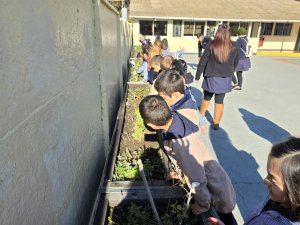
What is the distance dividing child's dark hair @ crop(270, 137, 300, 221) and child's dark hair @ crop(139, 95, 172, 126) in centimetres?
83

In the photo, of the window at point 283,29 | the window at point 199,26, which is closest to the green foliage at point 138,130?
the window at point 199,26

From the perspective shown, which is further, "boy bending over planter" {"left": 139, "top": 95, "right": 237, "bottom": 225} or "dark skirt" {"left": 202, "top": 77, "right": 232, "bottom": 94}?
"dark skirt" {"left": 202, "top": 77, "right": 232, "bottom": 94}

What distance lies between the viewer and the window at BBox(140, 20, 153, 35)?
70.7ft

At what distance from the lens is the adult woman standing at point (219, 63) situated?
4.56 m

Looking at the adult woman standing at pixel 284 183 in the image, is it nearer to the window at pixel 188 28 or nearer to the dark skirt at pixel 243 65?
the dark skirt at pixel 243 65

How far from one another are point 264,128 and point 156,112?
13.0 feet

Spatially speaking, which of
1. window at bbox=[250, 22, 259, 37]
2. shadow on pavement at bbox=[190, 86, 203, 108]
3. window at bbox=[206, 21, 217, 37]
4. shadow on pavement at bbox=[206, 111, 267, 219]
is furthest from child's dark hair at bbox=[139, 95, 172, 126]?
window at bbox=[250, 22, 259, 37]

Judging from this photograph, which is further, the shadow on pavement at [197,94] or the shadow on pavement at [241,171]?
the shadow on pavement at [197,94]

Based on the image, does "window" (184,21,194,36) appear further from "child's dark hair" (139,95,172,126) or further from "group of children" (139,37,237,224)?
"child's dark hair" (139,95,172,126)

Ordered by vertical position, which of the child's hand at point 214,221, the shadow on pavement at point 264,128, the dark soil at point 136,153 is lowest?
the shadow on pavement at point 264,128

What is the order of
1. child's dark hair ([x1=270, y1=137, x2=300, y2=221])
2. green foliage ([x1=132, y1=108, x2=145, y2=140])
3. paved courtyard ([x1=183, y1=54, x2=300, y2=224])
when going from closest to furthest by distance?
child's dark hair ([x1=270, y1=137, x2=300, y2=221])
paved courtyard ([x1=183, y1=54, x2=300, y2=224])
green foliage ([x1=132, y1=108, x2=145, y2=140])

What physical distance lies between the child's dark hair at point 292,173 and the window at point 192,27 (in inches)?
843

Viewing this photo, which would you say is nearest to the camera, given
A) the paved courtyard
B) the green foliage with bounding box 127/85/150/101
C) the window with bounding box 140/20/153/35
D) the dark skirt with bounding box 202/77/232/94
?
the paved courtyard

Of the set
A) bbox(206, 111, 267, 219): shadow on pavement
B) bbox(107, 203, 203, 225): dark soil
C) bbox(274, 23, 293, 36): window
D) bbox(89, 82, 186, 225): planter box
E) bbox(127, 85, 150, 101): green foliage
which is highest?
bbox(89, 82, 186, 225): planter box
